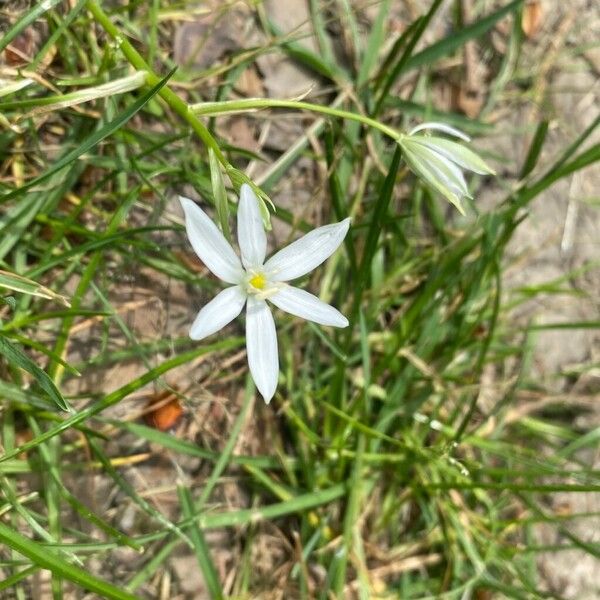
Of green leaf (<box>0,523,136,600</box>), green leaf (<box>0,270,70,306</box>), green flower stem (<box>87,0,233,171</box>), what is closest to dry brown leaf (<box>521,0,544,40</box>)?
green flower stem (<box>87,0,233,171</box>)

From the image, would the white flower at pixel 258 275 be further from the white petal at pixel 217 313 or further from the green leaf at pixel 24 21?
the green leaf at pixel 24 21

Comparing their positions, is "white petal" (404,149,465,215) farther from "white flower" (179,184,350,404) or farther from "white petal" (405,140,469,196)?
"white flower" (179,184,350,404)

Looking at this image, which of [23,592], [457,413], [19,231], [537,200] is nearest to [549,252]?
[537,200]

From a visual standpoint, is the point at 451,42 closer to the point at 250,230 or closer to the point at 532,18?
the point at 532,18

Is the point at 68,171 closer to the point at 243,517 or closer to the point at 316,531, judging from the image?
the point at 243,517

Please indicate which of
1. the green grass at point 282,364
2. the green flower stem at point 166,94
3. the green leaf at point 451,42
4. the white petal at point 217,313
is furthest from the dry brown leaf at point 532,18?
the white petal at point 217,313

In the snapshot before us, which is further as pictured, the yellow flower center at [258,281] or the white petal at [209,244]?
the yellow flower center at [258,281]

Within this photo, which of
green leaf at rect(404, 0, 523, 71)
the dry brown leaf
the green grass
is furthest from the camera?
the dry brown leaf

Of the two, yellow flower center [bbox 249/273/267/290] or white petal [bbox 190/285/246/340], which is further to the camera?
yellow flower center [bbox 249/273/267/290]
